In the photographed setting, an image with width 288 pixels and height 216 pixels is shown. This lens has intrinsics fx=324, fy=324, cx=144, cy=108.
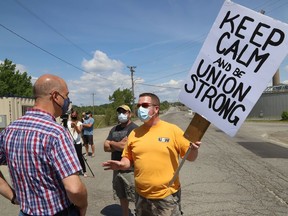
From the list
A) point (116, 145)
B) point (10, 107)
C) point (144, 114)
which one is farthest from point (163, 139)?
point (10, 107)

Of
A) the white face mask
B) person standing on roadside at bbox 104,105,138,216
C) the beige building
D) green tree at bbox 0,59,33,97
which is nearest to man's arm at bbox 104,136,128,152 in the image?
person standing on roadside at bbox 104,105,138,216

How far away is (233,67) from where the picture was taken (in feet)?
9.16

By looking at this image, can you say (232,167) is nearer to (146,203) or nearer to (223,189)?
(223,189)

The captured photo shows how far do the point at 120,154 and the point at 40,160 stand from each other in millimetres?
2885

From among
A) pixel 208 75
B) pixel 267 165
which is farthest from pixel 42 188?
pixel 267 165

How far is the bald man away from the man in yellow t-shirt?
1.07 metres

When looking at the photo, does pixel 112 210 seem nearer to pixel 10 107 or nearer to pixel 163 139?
pixel 163 139

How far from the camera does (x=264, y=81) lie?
2.64 meters

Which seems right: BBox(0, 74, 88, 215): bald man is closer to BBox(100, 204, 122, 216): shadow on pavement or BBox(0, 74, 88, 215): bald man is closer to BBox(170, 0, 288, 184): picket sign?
BBox(170, 0, 288, 184): picket sign

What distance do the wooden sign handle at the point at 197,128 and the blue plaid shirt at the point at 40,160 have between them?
122cm

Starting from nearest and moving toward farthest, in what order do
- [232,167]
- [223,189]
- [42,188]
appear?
[42,188] → [223,189] → [232,167]

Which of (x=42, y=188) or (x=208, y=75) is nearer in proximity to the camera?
(x=42, y=188)

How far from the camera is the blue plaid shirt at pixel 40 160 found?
2.16 m

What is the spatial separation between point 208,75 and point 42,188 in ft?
5.51
